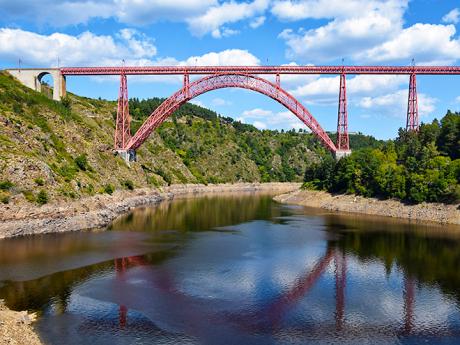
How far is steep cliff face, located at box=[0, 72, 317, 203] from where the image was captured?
51000mm

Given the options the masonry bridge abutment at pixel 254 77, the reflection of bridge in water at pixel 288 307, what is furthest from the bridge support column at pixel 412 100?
the reflection of bridge in water at pixel 288 307

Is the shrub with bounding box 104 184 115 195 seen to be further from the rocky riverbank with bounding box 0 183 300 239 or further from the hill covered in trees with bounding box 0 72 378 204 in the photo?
the rocky riverbank with bounding box 0 183 300 239

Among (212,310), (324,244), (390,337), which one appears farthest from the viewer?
(324,244)

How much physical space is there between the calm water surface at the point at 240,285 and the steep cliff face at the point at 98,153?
944cm

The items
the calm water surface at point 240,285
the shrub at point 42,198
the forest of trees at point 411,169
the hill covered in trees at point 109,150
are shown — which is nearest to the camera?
the calm water surface at point 240,285

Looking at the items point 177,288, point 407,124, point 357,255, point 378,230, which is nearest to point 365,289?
point 357,255

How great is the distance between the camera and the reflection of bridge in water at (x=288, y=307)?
2267 centimetres

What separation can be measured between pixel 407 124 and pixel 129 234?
4404 cm

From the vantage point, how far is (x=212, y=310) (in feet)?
82.3

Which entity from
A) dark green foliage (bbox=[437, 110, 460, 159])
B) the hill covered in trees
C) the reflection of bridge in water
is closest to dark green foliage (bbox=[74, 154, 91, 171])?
the hill covered in trees

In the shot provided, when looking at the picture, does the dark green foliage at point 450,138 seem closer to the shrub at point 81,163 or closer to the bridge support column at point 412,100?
the bridge support column at point 412,100

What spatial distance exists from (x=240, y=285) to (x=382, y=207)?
3957cm

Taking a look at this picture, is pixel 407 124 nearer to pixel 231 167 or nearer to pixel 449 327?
pixel 449 327

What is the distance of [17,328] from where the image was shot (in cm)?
2133
